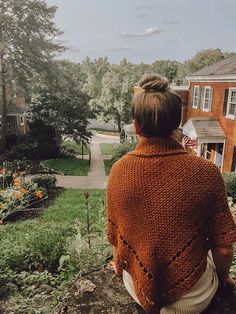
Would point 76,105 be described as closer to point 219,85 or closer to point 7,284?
point 219,85

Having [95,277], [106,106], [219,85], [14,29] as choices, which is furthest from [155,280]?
[106,106]

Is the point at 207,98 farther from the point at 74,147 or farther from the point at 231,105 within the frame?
the point at 74,147

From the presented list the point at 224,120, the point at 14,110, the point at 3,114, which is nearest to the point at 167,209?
the point at 224,120

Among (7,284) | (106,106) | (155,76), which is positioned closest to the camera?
(155,76)

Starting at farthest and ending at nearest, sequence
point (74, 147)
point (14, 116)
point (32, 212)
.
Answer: point (74, 147), point (14, 116), point (32, 212)

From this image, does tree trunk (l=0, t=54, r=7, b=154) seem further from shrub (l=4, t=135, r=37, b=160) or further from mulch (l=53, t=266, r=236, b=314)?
mulch (l=53, t=266, r=236, b=314)

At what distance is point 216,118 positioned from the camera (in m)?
16.9

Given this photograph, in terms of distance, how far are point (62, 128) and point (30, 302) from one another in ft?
74.9

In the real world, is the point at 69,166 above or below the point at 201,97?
below

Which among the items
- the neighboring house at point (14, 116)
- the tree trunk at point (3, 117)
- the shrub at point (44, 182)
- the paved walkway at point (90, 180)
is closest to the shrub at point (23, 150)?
the tree trunk at point (3, 117)

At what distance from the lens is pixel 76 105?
80.6ft

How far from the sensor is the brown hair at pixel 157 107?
1528mm

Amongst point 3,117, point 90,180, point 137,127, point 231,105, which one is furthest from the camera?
point 3,117

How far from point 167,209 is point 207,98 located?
1768cm
